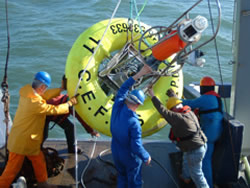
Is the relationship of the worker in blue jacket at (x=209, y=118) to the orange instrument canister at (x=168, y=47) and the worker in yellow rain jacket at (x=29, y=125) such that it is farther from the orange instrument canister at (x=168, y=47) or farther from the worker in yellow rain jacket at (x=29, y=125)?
the worker in yellow rain jacket at (x=29, y=125)

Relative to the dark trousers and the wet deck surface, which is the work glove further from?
the wet deck surface

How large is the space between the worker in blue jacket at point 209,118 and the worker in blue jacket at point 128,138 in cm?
78

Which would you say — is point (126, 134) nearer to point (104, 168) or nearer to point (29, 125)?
point (29, 125)

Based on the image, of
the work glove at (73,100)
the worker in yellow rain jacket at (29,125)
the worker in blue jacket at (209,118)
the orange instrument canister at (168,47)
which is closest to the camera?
the orange instrument canister at (168,47)

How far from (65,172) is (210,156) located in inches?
61.7

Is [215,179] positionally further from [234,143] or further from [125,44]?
[125,44]

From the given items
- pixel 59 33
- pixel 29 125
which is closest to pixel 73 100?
pixel 29 125

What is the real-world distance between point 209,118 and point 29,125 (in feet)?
5.74

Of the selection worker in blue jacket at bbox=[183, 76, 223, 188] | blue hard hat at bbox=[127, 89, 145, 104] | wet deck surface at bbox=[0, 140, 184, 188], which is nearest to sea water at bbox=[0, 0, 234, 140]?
wet deck surface at bbox=[0, 140, 184, 188]

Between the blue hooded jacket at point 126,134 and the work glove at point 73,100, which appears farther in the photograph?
the work glove at point 73,100

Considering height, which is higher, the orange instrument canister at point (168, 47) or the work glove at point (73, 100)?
the orange instrument canister at point (168, 47)

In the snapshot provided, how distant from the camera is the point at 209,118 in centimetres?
329

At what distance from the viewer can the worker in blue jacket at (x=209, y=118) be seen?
10.8 ft

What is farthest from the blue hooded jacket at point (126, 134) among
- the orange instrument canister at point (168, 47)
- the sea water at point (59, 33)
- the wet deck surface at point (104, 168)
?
the sea water at point (59, 33)
